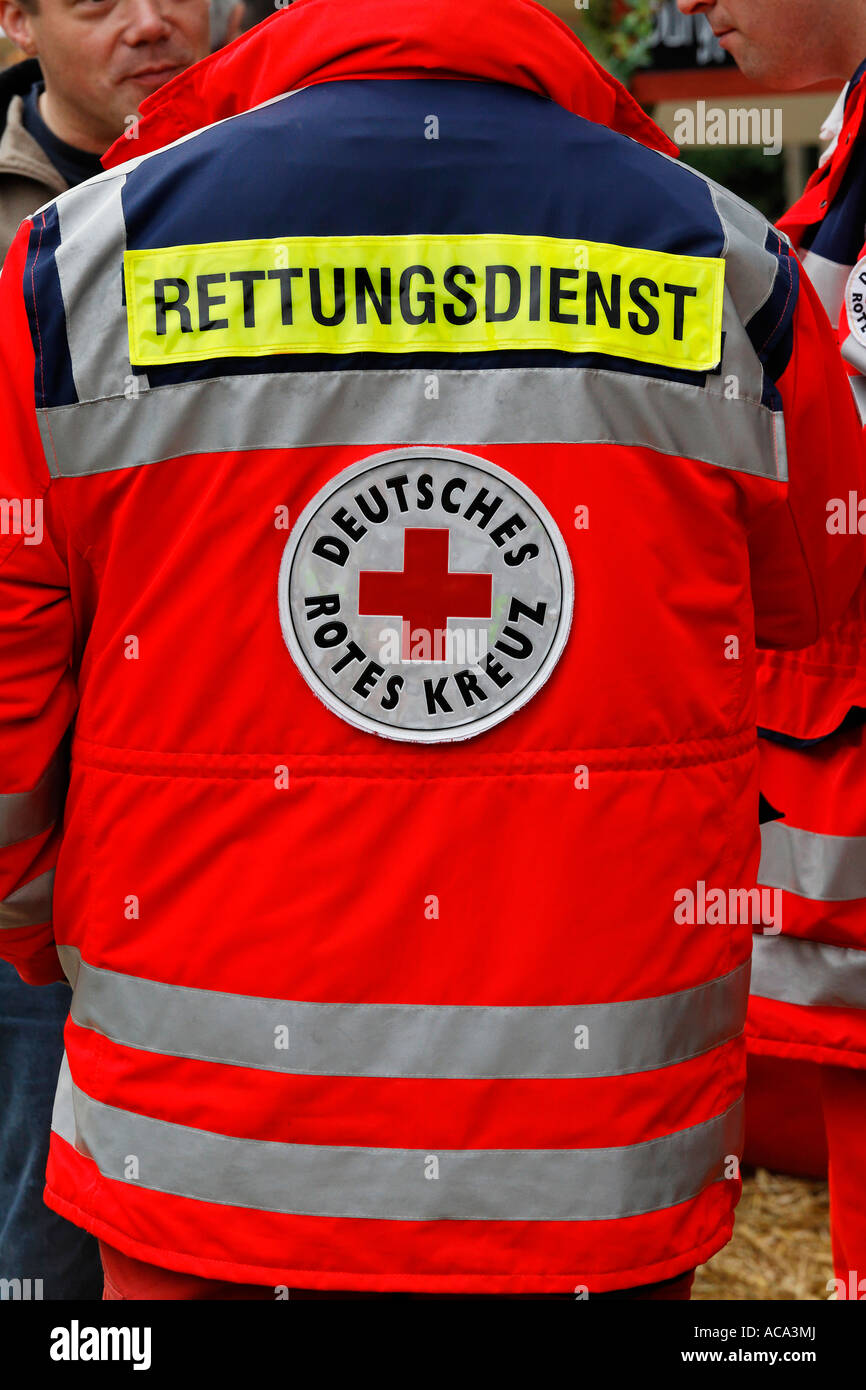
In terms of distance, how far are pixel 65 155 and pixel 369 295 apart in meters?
1.36

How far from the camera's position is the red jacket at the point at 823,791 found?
2027mm

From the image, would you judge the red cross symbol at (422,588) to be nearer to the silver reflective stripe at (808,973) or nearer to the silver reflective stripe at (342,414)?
the silver reflective stripe at (342,414)

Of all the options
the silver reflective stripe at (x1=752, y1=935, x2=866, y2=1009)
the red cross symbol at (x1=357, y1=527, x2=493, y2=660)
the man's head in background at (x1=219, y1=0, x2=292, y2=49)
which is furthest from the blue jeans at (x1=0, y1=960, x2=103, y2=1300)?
the man's head in background at (x1=219, y1=0, x2=292, y2=49)

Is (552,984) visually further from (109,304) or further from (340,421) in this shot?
(109,304)

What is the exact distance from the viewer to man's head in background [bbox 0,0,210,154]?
245 centimetres

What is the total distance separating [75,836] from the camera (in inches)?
59.0

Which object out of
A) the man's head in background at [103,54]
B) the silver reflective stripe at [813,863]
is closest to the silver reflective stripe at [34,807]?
the silver reflective stripe at [813,863]

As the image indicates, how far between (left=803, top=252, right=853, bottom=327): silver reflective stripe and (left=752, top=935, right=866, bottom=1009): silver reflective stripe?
34.7 inches

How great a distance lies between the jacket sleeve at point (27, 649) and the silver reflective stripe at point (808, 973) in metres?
1.07

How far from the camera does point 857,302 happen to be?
1.94 m

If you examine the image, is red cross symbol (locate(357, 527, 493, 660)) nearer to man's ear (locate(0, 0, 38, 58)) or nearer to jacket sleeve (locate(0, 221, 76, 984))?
jacket sleeve (locate(0, 221, 76, 984))

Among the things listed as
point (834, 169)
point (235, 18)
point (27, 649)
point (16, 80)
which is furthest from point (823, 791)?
point (16, 80)
